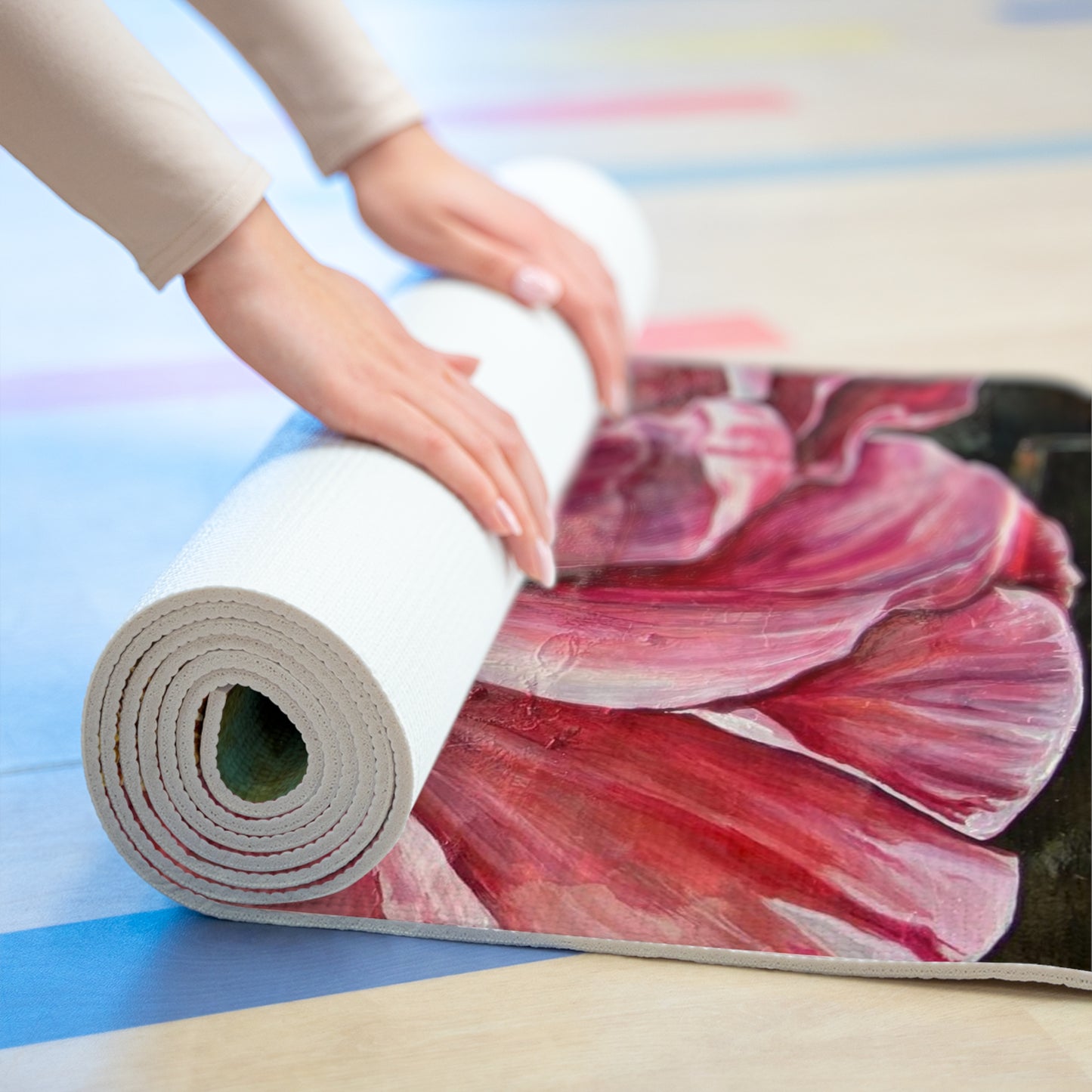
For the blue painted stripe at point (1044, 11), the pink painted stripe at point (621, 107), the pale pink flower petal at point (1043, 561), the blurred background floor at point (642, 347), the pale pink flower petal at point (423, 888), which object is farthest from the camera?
the blue painted stripe at point (1044, 11)

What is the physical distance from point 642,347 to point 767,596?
2.74 feet

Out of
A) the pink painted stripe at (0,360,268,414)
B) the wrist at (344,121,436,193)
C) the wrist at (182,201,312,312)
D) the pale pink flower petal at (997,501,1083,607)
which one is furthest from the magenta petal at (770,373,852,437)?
the wrist at (182,201,312,312)

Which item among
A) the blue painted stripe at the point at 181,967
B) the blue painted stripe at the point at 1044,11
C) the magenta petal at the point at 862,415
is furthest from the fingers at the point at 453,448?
the blue painted stripe at the point at 1044,11

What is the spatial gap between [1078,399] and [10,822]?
1.52m

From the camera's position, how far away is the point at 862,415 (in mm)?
1835

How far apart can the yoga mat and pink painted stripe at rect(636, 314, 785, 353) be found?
24.6 inches

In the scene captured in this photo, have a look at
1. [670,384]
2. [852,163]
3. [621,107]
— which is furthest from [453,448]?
[621,107]

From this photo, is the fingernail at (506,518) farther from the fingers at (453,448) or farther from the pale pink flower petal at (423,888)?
the pale pink flower petal at (423,888)

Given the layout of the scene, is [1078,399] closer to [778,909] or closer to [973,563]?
[973,563]

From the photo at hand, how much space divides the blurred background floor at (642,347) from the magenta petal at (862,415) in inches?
6.2

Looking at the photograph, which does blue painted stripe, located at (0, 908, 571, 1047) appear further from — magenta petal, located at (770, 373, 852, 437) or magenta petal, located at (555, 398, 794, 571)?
magenta petal, located at (770, 373, 852, 437)

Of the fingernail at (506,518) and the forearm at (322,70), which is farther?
the forearm at (322,70)

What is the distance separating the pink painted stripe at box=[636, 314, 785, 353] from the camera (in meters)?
2.16

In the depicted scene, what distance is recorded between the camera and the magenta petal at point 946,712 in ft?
3.86
